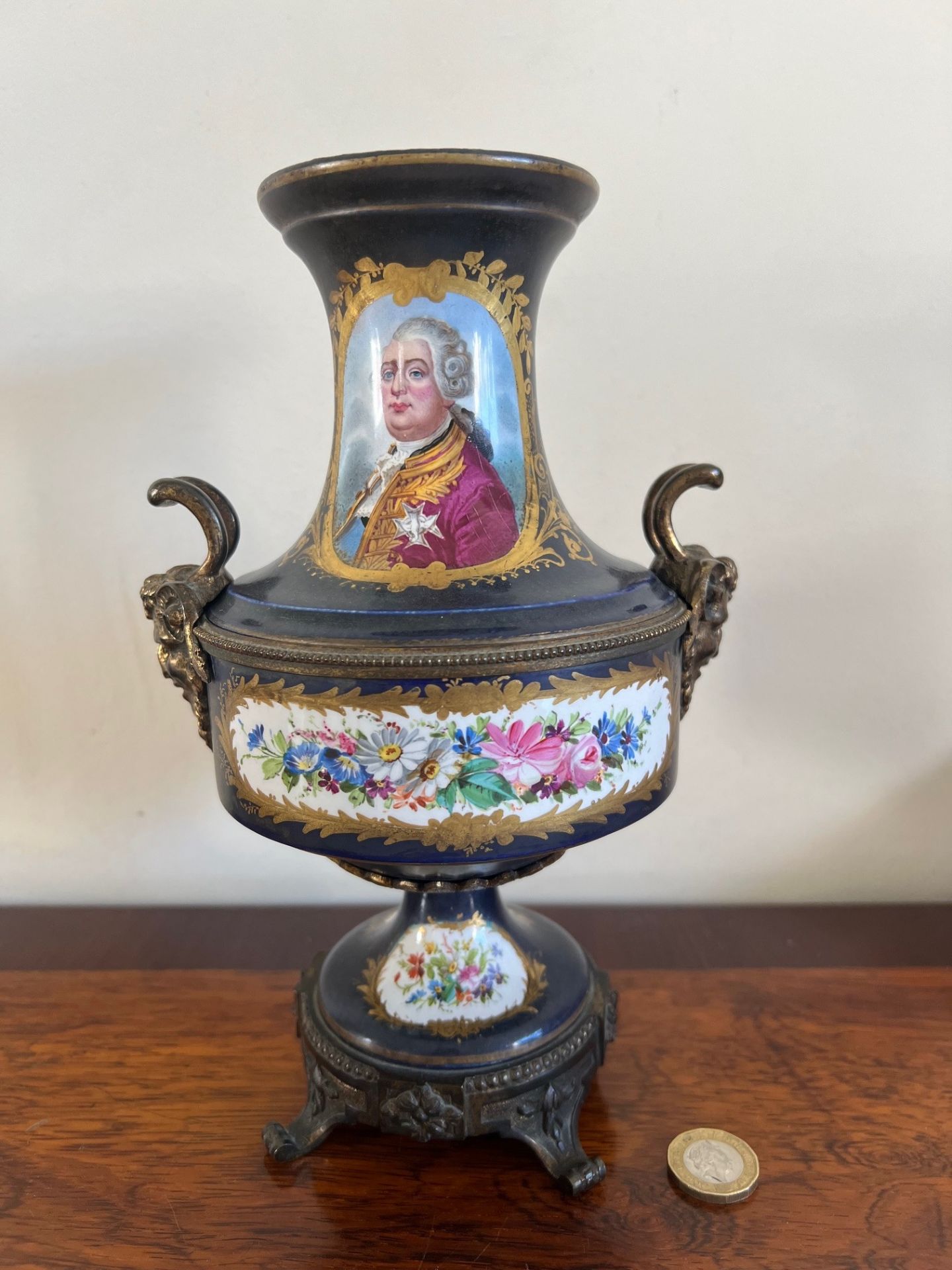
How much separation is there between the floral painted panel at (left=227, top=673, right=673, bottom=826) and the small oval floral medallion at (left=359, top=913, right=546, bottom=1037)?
0.30 metres

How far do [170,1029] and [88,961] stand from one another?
0.75ft

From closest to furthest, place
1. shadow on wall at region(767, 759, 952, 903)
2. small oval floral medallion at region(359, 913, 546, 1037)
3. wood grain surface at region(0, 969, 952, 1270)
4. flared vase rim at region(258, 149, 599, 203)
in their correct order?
flared vase rim at region(258, 149, 599, 203) < wood grain surface at region(0, 969, 952, 1270) < small oval floral medallion at region(359, 913, 546, 1037) < shadow on wall at region(767, 759, 952, 903)

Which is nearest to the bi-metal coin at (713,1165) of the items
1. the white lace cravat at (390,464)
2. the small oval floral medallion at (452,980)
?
the small oval floral medallion at (452,980)

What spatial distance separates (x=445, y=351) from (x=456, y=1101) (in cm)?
75

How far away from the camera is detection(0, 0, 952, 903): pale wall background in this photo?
4.02ft

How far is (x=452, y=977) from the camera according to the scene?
1.01 meters

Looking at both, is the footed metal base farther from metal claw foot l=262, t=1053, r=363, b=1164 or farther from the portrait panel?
the portrait panel

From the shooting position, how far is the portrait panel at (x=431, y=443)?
83 centimetres

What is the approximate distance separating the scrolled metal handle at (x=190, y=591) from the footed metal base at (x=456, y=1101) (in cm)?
39

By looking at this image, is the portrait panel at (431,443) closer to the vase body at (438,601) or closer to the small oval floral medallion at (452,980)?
the vase body at (438,601)

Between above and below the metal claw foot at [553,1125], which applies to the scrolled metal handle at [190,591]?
above

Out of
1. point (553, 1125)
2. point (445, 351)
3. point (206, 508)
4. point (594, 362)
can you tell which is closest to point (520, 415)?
point (445, 351)

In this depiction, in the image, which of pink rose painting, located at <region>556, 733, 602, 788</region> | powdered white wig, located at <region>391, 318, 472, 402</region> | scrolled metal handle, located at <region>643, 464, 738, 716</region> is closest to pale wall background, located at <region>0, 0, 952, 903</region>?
scrolled metal handle, located at <region>643, 464, 738, 716</region>

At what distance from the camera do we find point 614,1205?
2.91 ft
